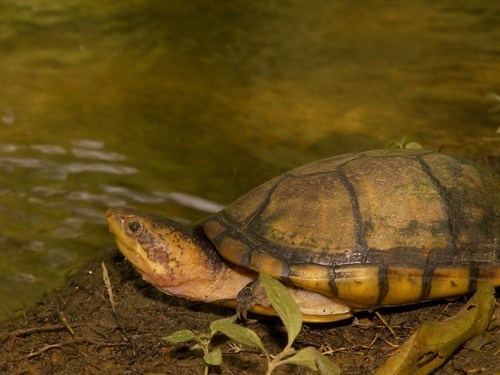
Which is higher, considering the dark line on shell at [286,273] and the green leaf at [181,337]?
the dark line on shell at [286,273]

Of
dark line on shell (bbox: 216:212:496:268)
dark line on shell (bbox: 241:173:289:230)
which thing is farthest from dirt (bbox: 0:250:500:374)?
dark line on shell (bbox: 241:173:289:230)

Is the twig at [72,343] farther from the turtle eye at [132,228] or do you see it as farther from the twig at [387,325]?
the twig at [387,325]

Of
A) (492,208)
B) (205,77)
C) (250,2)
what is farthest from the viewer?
(250,2)

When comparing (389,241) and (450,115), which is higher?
(389,241)

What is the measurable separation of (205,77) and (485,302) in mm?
3820

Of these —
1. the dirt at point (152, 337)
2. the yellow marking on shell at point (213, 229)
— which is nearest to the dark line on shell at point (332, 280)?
the dirt at point (152, 337)

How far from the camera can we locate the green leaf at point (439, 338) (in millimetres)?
2594

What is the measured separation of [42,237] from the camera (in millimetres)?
4105

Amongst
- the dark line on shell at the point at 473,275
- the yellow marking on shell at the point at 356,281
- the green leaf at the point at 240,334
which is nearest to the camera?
the green leaf at the point at 240,334

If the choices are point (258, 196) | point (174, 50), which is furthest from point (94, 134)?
point (258, 196)

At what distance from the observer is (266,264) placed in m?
2.91

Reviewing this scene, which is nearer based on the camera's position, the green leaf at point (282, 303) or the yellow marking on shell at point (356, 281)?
the green leaf at point (282, 303)

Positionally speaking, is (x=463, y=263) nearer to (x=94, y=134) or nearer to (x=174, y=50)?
(x=94, y=134)

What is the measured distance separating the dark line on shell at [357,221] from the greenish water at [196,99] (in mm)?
1483
